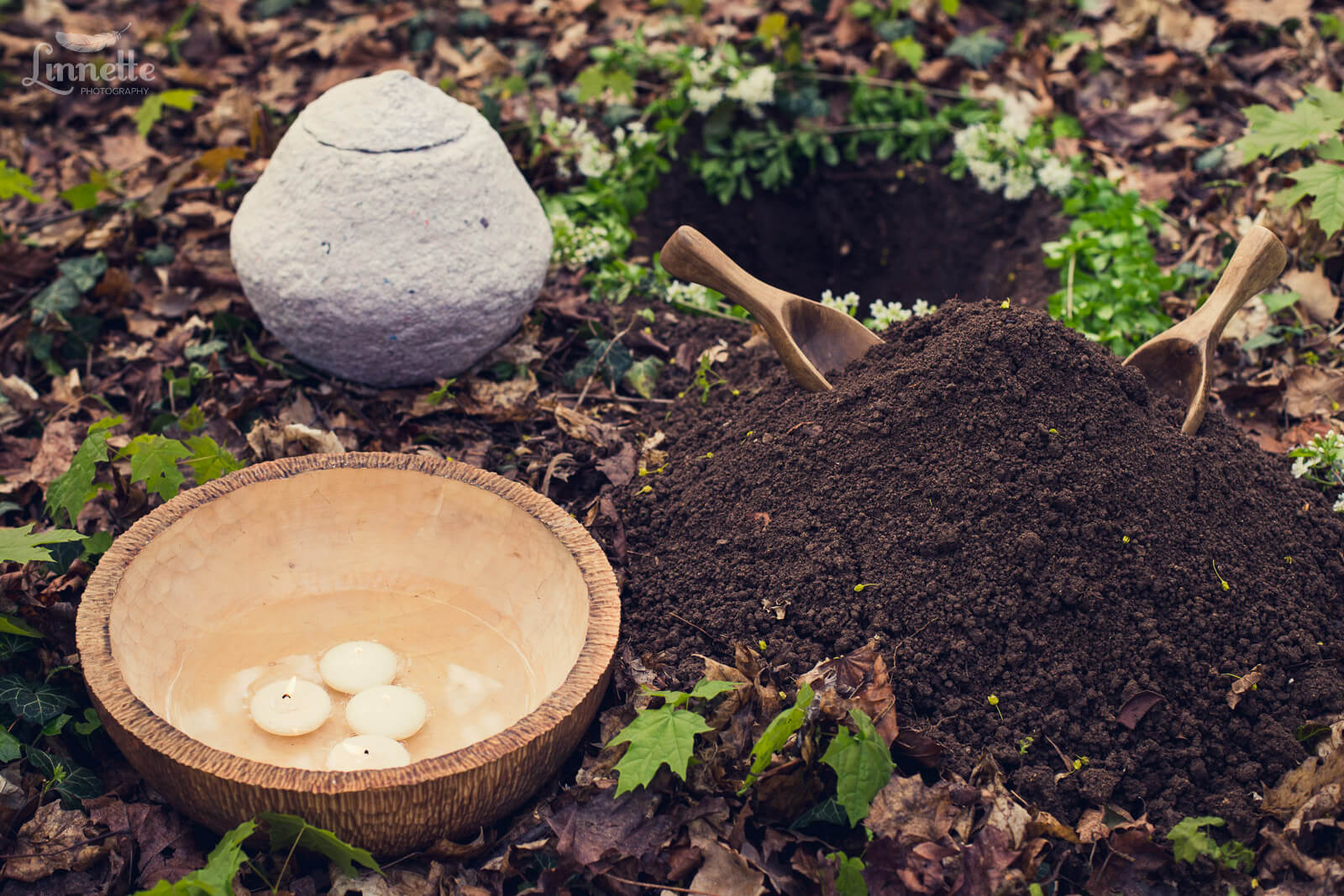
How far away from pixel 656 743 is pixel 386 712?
0.60 meters

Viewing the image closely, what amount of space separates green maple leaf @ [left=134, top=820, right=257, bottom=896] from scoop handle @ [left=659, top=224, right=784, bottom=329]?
1.72 meters

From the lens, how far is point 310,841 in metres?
1.89

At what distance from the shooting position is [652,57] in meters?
4.44

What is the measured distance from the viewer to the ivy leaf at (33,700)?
7.15 feet

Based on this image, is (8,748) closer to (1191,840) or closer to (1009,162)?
(1191,840)

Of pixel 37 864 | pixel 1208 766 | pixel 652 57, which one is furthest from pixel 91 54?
pixel 1208 766

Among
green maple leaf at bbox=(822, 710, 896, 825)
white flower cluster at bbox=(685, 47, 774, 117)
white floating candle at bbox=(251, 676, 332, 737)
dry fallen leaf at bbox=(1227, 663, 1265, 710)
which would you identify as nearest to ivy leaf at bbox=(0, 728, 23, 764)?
white floating candle at bbox=(251, 676, 332, 737)

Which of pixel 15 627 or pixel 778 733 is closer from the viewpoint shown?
pixel 778 733

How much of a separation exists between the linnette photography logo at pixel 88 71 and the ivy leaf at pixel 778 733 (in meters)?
4.34

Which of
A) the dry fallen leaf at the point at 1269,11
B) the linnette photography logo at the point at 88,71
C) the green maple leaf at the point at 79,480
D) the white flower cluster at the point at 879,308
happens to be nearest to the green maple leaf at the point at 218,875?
the green maple leaf at the point at 79,480

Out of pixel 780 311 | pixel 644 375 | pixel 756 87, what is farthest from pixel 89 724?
pixel 756 87

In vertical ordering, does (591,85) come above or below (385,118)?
below

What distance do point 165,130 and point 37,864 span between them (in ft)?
11.4

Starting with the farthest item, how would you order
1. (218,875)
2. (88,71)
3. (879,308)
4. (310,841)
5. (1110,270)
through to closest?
(88,71), (1110,270), (879,308), (310,841), (218,875)
